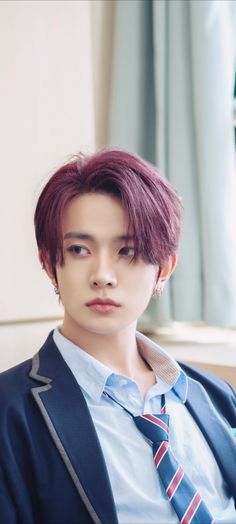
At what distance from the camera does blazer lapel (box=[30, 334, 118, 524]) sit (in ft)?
3.27

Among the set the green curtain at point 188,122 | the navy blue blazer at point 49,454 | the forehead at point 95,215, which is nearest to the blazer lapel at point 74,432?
the navy blue blazer at point 49,454

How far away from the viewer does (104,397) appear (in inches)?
44.3

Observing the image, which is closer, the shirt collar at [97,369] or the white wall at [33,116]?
the shirt collar at [97,369]

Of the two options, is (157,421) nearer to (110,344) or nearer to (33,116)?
(110,344)

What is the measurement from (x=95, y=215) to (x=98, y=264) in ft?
0.26

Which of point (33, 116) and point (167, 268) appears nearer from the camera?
point (167, 268)

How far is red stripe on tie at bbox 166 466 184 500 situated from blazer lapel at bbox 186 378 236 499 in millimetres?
129

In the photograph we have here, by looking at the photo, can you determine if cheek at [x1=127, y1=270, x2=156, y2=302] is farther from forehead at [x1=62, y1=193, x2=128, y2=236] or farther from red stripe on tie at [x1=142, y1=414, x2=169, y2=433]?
red stripe on tie at [x1=142, y1=414, x2=169, y2=433]

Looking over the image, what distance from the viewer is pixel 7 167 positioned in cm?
151

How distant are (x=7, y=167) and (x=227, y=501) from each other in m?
0.80

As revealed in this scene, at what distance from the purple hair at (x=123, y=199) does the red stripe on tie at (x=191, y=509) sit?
364mm

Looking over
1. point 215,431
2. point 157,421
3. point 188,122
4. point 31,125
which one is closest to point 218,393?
point 215,431

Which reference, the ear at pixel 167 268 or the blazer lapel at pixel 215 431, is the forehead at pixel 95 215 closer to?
the ear at pixel 167 268

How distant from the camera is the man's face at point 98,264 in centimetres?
108
